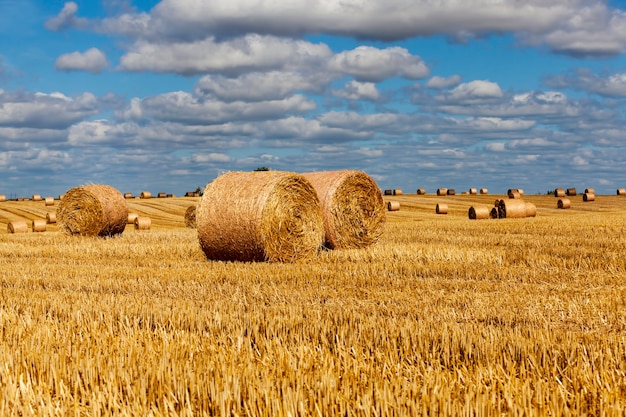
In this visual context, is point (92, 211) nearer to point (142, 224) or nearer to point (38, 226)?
point (142, 224)

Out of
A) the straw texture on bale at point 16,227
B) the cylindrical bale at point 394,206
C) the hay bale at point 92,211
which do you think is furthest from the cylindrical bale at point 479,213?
the straw texture on bale at point 16,227

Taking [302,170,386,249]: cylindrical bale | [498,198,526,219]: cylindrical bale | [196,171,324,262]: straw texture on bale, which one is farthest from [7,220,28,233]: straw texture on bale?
[498,198,526,219]: cylindrical bale

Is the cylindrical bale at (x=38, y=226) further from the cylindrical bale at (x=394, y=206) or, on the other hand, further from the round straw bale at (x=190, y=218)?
the cylindrical bale at (x=394, y=206)

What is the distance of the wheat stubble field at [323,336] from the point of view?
433cm

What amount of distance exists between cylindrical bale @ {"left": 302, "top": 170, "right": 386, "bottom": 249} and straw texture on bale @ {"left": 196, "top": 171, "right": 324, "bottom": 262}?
107cm

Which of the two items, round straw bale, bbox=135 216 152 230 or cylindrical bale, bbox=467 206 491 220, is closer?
round straw bale, bbox=135 216 152 230

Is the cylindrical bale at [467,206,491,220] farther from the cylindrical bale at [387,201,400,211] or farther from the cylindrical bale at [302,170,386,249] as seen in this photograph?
the cylindrical bale at [302,170,386,249]

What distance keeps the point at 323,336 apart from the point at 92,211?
17.4 m

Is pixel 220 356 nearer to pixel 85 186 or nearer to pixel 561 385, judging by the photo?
pixel 561 385

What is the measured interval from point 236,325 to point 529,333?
9.11 ft

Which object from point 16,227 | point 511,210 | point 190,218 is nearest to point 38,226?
point 16,227

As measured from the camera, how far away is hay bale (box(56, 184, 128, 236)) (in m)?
22.1

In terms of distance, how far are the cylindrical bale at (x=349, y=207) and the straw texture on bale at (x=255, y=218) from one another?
1.07 m

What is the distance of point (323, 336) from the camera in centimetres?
634
